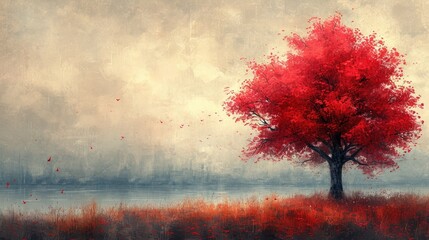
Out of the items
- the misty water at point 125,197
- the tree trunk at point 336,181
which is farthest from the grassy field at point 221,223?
the tree trunk at point 336,181

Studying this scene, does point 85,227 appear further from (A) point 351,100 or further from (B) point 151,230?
(A) point 351,100

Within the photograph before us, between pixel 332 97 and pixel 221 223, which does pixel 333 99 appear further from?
pixel 221 223

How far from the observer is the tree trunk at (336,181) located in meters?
30.3

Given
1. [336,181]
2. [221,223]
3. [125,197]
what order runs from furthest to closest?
1. [125,197]
2. [336,181]
3. [221,223]

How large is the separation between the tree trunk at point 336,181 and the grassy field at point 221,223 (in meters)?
5.96

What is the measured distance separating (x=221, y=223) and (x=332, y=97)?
439 inches

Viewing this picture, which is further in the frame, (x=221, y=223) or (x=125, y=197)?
(x=125, y=197)

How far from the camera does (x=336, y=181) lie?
101 feet

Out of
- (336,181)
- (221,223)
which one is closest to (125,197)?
(336,181)

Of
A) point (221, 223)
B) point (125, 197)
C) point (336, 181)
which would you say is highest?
point (336, 181)

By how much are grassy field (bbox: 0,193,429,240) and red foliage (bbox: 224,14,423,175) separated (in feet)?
19.4

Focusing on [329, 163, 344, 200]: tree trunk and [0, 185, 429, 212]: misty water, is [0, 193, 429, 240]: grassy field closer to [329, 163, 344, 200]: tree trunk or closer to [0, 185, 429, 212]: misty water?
[0, 185, 429, 212]: misty water

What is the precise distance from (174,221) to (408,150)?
1571cm

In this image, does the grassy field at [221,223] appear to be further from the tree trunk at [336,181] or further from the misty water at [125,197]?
the tree trunk at [336,181]
